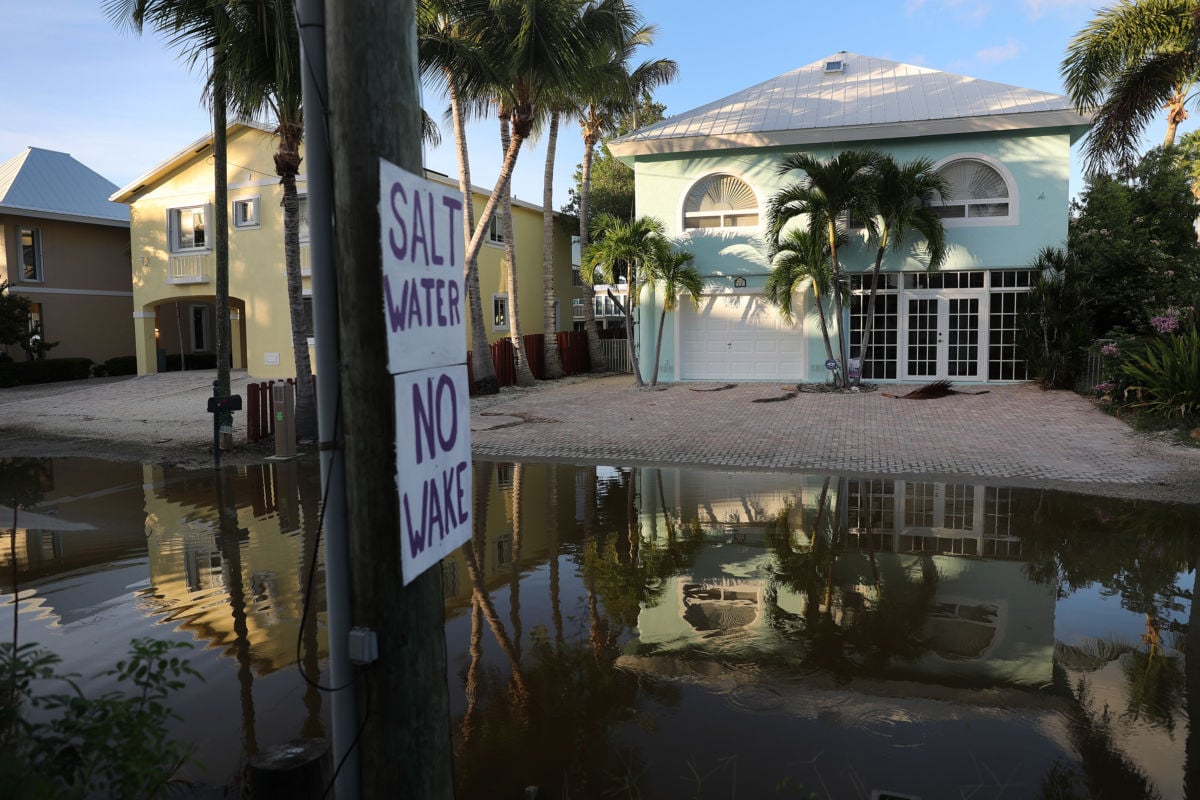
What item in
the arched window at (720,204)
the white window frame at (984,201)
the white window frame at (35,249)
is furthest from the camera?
the white window frame at (35,249)

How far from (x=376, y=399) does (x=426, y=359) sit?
0.75 ft

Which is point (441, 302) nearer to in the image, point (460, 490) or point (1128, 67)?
point (460, 490)

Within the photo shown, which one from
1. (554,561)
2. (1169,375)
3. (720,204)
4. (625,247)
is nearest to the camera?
(554,561)

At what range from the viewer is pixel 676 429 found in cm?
1453

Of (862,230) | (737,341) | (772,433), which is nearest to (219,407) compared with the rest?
(772,433)

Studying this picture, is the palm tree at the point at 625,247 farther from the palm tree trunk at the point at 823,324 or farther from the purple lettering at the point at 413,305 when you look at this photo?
the purple lettering at the point at 413,305

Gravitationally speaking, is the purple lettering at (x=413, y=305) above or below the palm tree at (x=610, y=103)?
below

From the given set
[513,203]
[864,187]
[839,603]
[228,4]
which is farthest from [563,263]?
[839,603]

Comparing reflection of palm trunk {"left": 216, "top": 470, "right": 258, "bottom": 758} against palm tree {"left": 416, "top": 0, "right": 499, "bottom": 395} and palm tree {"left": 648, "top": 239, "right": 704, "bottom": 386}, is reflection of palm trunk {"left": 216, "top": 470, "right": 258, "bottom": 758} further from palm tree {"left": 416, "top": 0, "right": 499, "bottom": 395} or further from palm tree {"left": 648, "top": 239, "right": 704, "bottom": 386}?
palm tree {"left": 648, "top": 239, "right": 704, "bottom": 386}

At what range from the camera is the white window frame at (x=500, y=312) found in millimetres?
28266

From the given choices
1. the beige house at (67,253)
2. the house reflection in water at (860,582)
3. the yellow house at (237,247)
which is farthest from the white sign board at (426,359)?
the beige house at (67,253)

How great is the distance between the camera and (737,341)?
22156 mm

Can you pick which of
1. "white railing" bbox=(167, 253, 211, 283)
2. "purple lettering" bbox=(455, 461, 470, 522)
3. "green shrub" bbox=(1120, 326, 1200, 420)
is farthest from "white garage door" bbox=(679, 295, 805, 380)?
"purple lettering" bbox=(455, 461, 470, 522)

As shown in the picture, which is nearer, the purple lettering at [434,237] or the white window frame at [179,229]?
the purple lettering at [434,237]
